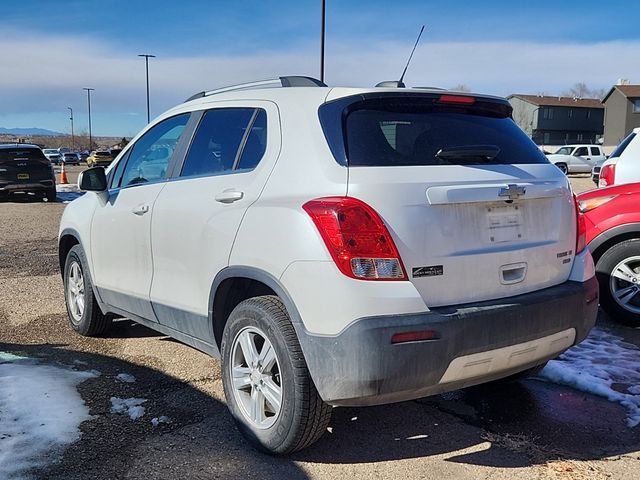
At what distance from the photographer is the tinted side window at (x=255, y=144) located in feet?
11.1

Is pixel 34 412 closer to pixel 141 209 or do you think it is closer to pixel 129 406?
pixel 129 406

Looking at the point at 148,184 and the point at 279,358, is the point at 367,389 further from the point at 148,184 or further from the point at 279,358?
the point at 148,184

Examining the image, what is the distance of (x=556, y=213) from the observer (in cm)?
338

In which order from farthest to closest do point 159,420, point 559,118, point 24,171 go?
point 559,118
point 24,171
point 159,420

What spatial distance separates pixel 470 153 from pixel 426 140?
0.74 ft

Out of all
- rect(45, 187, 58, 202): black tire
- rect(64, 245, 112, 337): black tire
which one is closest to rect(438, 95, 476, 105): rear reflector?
rect(64, 245, 112, 337): black tire

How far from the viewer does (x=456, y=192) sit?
9.70 ft

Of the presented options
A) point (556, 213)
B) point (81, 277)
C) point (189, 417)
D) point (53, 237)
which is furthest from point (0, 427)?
point (53, 237)

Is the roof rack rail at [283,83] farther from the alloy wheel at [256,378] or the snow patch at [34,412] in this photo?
the snow patch at [34,412]

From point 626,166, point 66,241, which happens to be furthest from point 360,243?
point 626,166

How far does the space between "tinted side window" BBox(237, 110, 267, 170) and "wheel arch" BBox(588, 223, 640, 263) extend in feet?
11.7

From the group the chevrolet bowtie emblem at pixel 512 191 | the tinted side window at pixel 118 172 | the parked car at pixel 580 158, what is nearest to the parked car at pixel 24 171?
the tinted side window at pixel 118 172

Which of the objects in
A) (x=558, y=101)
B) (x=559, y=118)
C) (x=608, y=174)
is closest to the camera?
(x=608, y=174)

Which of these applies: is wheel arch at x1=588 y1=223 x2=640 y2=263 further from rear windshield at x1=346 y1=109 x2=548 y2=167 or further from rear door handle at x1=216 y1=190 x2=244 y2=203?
rear door handle at x1=216 y1=190 x2=244 y2=203
